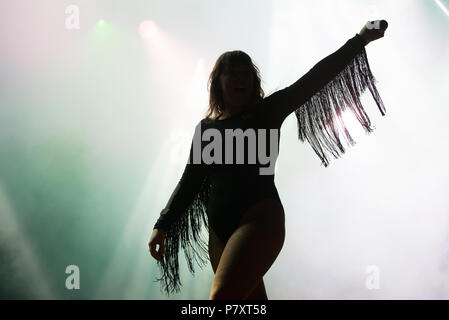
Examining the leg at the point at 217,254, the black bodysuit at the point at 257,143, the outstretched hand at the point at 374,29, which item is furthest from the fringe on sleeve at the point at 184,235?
the outstretched hand at the point at 374,29

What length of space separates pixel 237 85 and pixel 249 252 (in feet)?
1.75

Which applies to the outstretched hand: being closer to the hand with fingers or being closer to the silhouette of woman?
the silhouette of woman

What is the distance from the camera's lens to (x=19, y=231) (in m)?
3.80

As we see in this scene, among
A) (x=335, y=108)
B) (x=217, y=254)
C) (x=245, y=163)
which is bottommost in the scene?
(x=217, y=254)

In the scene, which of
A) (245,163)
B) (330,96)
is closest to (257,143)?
(245,163)

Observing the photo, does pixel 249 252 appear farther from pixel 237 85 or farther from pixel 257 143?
pixel 237 85

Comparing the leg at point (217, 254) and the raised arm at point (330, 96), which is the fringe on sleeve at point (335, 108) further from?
the leg at point (217, 254)

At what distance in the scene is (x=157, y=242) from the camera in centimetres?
132

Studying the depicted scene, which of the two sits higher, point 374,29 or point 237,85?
point 374,29

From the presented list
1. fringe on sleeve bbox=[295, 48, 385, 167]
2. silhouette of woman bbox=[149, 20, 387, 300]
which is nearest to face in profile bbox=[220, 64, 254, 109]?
silhouette of woman bbox=[149, 20, 387, 300]

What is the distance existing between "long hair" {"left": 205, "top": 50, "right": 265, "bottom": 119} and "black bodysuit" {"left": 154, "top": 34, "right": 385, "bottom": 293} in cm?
8

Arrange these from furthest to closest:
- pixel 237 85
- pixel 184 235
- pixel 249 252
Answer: pixel 184 235 < pixel 237 85 < pixel 249 252
